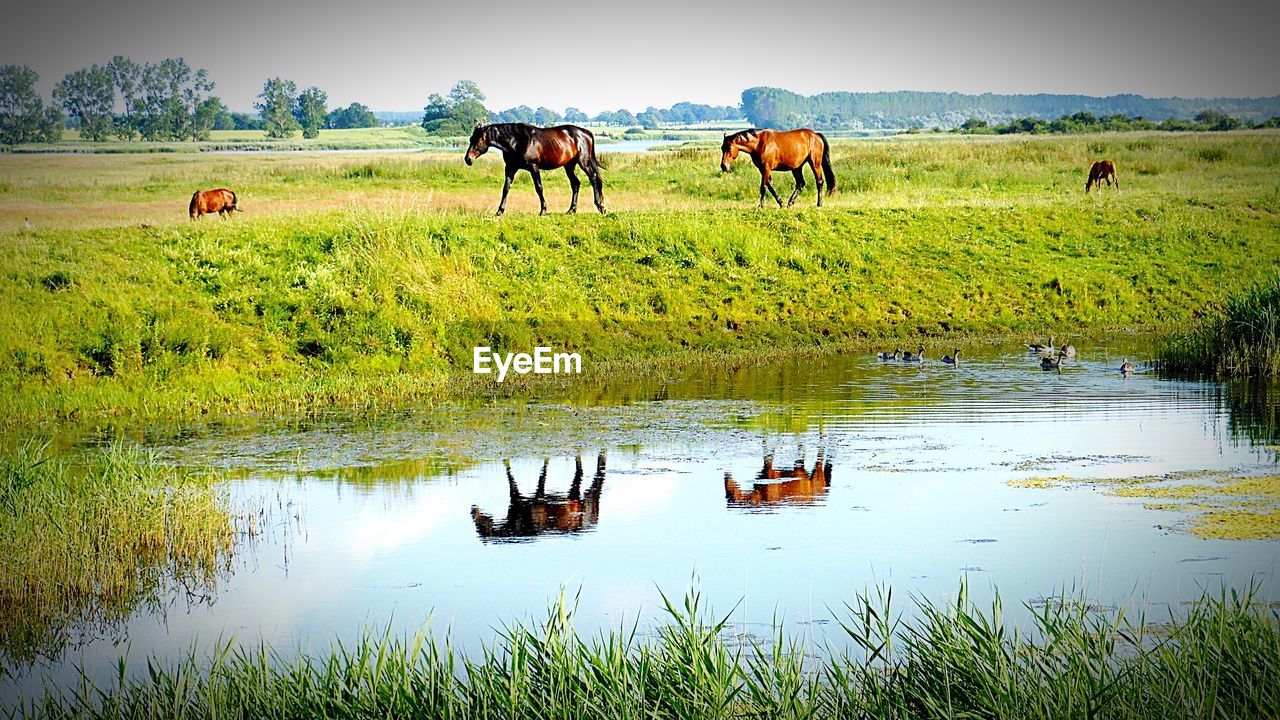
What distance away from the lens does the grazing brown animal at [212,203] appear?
31.0 m

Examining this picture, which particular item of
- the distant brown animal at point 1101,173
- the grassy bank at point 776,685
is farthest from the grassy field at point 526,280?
the grassy bank at point 776,685

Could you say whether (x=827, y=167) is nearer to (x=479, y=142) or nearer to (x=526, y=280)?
(x=479, y=142)

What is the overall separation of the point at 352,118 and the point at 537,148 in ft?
450

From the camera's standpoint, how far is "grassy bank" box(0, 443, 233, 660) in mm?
10789

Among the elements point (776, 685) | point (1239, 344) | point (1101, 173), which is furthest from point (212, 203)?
point (1101, 173)

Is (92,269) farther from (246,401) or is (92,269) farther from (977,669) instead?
(977,669)

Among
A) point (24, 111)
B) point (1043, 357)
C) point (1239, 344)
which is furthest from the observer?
point (24, 111)

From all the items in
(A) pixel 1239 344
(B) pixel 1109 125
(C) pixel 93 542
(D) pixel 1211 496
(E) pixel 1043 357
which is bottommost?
(D) pixel 1211 496

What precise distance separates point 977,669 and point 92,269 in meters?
20.2

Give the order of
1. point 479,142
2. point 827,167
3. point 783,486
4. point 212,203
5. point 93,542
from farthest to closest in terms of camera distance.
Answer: point 827,167, point 212,203, point 479,142, point 783,486, point 93,542

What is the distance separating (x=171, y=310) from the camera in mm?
22578

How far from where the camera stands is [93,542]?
471 inches

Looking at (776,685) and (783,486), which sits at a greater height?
(776,685)

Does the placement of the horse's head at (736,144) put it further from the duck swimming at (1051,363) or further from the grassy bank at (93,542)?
the grassy bank at (93,542)
